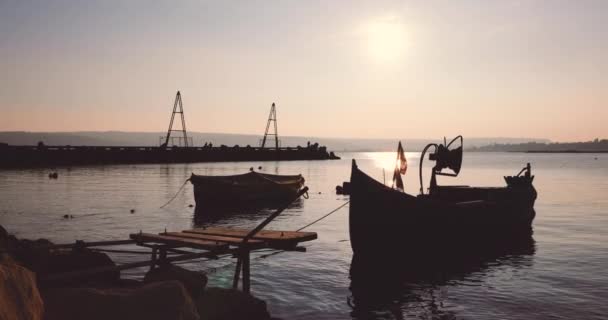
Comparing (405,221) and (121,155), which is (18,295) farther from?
(121,155)

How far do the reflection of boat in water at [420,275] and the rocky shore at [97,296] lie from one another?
412 centimetres

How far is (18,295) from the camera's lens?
19.5 ft

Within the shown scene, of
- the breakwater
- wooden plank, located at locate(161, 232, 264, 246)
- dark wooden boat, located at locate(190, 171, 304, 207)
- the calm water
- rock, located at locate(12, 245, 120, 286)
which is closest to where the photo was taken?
rock, located at locate(12, 245, 120, 286)

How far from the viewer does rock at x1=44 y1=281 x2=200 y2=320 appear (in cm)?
678

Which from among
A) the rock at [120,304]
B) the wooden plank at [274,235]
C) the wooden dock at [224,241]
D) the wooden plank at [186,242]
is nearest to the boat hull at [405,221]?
the wooden plank at [274,235]

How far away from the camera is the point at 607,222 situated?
99.6ft

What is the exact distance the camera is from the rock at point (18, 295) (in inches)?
222

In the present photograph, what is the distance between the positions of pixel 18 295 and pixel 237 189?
103ft

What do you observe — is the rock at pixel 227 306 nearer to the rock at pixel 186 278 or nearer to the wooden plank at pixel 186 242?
the rock at pixel 186 278

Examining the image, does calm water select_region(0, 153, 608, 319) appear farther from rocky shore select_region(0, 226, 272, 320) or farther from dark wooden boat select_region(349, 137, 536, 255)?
rocky shore select_region(0, 226, 272, 320)

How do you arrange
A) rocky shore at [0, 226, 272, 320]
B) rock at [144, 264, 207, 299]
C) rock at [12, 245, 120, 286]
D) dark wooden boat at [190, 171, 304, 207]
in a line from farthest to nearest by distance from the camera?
dark wooden boat at [190, 171, 304, 207] < rock at [12, 245, 120, 286] < rock at [144, 264, 207, 299] < rocky shore at [0, 226, 272, 320]

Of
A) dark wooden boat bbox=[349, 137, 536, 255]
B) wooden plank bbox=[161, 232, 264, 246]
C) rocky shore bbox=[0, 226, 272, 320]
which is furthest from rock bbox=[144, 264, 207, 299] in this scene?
dark wooden boat bbox=[349, 137, 536, 255]

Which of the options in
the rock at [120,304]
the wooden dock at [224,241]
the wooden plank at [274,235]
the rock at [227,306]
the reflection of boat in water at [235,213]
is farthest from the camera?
the reflection of boat in water at [235,213]

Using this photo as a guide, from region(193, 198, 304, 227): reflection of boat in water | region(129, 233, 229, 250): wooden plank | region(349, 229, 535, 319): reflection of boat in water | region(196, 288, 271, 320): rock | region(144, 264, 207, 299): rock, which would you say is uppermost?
region(129, 233, 229, 250): wooden plank
